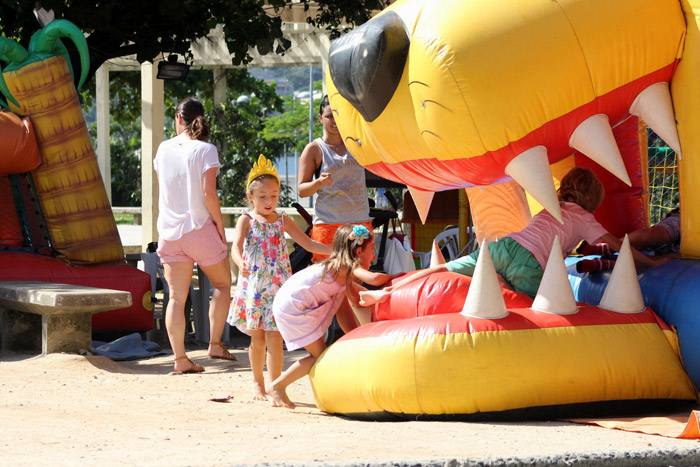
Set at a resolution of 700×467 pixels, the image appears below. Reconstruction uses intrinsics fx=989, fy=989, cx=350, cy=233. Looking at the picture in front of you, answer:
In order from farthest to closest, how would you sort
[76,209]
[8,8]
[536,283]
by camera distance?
[8,8] → [76,209] → [536,283]

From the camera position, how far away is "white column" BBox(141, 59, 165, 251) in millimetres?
13141

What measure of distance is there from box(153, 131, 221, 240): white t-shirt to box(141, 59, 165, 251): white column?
698cm

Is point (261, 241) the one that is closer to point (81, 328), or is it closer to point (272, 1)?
point (81, 328)

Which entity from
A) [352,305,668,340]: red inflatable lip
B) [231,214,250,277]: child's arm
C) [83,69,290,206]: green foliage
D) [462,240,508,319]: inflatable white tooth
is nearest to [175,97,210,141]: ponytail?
[231,214,250,277]: child's arm

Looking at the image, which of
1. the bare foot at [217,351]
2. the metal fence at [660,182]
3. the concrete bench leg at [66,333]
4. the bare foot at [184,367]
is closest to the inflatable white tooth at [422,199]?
the bare foot at [184,367]

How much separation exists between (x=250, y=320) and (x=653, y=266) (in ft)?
6.75

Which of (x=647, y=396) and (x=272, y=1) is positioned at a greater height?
(x=272, y=1)

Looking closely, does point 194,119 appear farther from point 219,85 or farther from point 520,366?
point 219,85

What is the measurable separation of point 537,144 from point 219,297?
2845mm

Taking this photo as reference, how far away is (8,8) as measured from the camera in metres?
8.67

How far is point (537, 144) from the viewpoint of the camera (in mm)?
4180

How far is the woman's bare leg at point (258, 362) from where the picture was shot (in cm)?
522

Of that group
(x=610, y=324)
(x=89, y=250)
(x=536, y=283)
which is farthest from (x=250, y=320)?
(x=89, y=250)

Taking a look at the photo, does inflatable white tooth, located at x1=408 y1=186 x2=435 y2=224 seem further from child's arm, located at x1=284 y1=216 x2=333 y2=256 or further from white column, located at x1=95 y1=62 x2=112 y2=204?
white column, located at x1=95 y1=62 x2=112 y2=204
